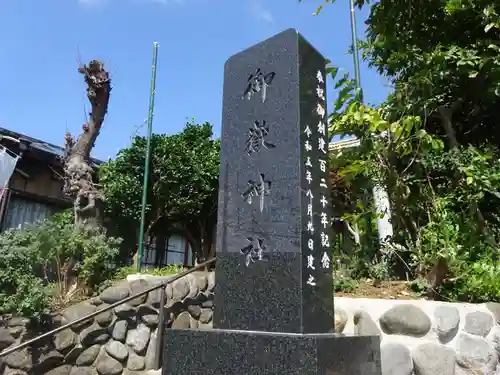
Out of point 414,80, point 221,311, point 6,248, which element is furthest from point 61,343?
point 414,80

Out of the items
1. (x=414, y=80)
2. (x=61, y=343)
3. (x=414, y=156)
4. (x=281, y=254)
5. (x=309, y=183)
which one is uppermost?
(x=414, y=80)

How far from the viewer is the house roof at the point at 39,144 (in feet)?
26.0

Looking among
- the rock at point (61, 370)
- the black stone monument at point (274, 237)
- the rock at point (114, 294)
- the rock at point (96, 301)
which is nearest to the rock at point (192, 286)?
the rock at point (114, 294)

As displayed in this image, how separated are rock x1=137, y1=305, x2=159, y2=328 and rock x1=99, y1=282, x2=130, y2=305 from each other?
27 cm

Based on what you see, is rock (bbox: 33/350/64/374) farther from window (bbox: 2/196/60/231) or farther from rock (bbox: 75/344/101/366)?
window (bbox: 2/196/60/231)

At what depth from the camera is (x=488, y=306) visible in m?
3.47

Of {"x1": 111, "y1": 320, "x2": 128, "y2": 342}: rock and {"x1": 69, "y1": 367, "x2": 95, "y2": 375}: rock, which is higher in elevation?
{"x1": 111, "y1": 320, "x2": 128, "y2": 342}: rock

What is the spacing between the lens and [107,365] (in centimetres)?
494

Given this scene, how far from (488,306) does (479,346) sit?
366 millimetres

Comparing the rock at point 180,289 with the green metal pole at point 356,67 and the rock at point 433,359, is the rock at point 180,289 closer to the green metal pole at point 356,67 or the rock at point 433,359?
the green metal pole at point 356,67

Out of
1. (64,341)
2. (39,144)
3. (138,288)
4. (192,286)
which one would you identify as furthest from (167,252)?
(64,341)

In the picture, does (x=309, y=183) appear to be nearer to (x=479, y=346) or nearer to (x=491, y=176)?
(x=479, y=346)

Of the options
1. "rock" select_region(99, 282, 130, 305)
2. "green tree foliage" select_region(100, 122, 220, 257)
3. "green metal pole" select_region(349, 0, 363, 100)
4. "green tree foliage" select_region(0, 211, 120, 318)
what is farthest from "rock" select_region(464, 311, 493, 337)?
"green tree foliage" select_region(100, 122, 220, 257)

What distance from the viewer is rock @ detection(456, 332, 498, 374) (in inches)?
127
